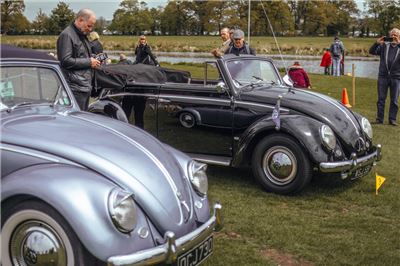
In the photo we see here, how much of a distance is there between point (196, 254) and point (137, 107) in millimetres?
3895

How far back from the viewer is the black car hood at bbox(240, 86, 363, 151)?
6.06 meters

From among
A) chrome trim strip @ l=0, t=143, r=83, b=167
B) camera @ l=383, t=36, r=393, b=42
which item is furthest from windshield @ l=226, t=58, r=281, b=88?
camera @ l=383, t=36, r=393, b=42

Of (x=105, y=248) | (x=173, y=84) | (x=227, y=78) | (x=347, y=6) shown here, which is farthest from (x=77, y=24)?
(x=347, y=6)

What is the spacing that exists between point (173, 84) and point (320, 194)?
2416mm

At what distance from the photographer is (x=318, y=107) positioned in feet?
20.3

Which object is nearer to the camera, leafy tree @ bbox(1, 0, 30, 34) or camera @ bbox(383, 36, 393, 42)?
camera @ bbox(383, 36, 393, 42)

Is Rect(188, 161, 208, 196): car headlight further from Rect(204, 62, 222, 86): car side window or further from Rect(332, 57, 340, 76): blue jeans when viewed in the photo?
Rect(332, 57, 340, 76): blue jeans

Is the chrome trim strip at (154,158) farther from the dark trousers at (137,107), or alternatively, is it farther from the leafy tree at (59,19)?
the leafy tree at (59,19)

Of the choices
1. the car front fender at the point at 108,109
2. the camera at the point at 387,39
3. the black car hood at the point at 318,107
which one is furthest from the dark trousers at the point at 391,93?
the car front fender at the point at 108,109

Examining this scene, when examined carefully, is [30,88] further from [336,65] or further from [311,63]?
[311,63]

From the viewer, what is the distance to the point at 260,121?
614 centimetres

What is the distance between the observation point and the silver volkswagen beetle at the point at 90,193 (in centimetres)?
314

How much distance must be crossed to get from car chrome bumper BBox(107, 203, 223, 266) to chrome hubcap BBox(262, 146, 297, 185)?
7.99 feet

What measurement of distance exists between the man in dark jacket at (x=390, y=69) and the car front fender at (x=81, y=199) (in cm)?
828
